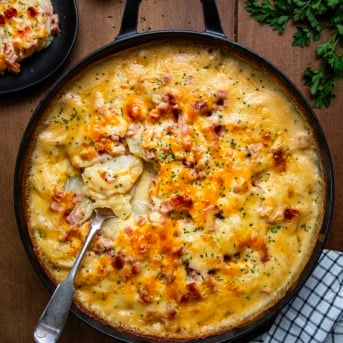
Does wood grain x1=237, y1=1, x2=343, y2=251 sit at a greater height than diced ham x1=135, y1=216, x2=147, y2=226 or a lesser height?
greater

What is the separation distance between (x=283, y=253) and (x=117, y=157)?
3.09 feet

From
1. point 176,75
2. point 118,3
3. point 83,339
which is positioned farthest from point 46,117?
point 83,339

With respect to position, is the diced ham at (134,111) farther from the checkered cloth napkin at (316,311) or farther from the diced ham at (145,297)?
the checkered cloth napkin at (316,311)

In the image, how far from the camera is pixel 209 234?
292cm

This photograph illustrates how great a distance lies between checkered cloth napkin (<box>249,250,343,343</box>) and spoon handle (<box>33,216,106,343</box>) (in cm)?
110

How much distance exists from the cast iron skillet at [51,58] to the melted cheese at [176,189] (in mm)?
467

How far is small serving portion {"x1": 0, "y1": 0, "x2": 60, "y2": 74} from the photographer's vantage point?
3.38 metres

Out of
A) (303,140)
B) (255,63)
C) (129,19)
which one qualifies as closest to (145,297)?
(303,140)

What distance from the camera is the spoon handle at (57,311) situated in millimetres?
2857

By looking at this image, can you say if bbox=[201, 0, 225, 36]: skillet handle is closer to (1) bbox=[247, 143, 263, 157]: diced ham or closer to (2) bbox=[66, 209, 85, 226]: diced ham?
(1) bbox=[247, 143, 263, 157]: diced ham

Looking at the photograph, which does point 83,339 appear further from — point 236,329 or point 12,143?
point 12,143

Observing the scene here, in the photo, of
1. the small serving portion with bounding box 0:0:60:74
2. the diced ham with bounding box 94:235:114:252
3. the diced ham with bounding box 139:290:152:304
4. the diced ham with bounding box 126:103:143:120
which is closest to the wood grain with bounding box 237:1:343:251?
the diced ham with bounding box 126:103:143:120

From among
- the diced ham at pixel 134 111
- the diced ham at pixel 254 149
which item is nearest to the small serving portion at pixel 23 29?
the diced ham at pixel 134 111

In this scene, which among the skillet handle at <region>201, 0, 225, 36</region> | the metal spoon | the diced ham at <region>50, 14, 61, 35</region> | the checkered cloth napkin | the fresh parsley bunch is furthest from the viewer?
the diced ham at <region>50, 14, 61, 35</region>
